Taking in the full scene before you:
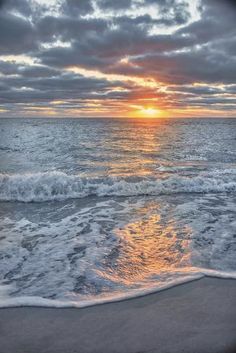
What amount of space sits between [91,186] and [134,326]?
8.80 meters

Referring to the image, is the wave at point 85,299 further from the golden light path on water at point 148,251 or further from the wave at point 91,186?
the wave at point 91,186

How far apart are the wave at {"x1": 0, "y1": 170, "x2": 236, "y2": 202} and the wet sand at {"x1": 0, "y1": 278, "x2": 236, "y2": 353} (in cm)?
747

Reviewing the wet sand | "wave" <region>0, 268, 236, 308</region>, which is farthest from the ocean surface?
the wet sand

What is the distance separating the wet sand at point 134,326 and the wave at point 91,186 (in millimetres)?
7474

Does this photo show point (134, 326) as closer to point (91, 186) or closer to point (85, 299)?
point (85, 299)

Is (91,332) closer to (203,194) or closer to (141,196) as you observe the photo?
(141,196)

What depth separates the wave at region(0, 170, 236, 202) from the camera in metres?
11.5

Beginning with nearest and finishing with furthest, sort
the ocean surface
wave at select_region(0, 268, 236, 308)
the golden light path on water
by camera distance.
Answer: wave at select_region(0, 268, 236, 308), the ocean surface, the golden light path on water

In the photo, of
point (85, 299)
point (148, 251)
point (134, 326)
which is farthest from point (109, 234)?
point (134, 326)

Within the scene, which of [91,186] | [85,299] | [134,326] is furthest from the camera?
[91,186]

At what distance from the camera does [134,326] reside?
3.59 meters

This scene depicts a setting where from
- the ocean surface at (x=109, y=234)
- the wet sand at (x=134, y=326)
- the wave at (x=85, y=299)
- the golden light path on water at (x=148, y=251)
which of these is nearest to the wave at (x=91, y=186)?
the ocean surface at (x=109, y=234)

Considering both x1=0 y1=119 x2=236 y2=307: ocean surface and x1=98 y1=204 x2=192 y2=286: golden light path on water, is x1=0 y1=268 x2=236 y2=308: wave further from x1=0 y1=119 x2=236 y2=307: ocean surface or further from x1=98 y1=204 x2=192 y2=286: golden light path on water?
x1=98 y1=204 x2=192 y2=286: golden light path on water

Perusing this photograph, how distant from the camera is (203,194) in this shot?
11.6 meters
